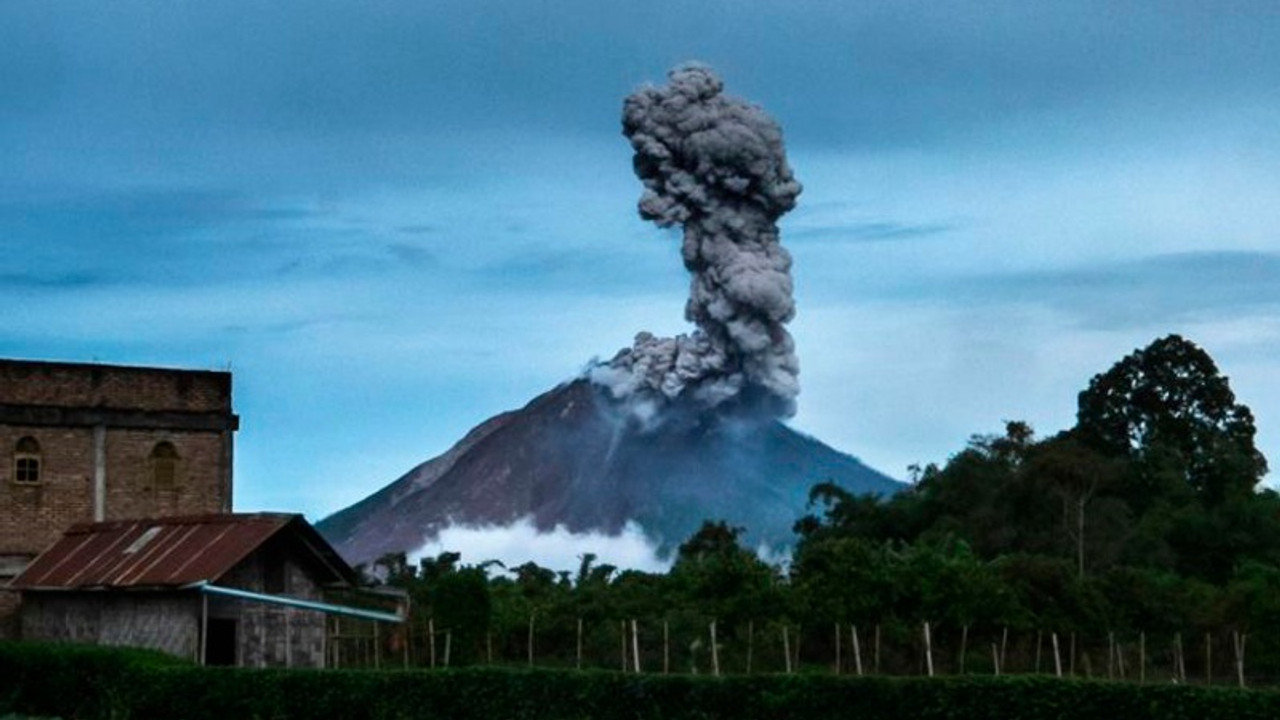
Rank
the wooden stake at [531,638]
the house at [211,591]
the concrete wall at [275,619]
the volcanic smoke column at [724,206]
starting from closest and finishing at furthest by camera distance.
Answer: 1. the house at [211,591]
2. the concrete wall at [275,619]
3. the wooden stake at [531,638]
4. the volcanic smoke column at [724,206]

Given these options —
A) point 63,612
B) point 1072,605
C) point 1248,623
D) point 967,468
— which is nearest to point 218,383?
point 63,612

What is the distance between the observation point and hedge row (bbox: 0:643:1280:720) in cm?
2373

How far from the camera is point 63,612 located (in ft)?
132

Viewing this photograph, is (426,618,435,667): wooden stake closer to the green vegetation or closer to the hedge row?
the green vegetation

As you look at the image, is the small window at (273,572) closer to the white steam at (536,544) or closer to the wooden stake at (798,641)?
the wooden stake at (798,641)

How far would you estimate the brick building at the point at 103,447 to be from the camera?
144ft

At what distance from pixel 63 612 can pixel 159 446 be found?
5.76 meters

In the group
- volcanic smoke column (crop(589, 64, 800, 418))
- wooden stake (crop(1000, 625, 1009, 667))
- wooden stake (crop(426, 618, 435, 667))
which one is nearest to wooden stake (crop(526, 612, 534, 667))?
wooden stake (crop(426, 618, 435, 667))

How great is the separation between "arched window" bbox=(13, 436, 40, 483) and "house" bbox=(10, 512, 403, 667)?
3890 mm

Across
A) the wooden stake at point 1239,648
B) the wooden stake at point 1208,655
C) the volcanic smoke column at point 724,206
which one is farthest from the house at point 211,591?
the volcanic smoke column at point 724,206

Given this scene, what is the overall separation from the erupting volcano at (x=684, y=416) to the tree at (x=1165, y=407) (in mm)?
10240

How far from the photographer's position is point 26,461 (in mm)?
44156

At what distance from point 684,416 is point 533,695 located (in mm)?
63922

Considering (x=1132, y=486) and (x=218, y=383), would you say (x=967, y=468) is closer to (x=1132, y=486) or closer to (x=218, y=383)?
(x=1132, y=486)
